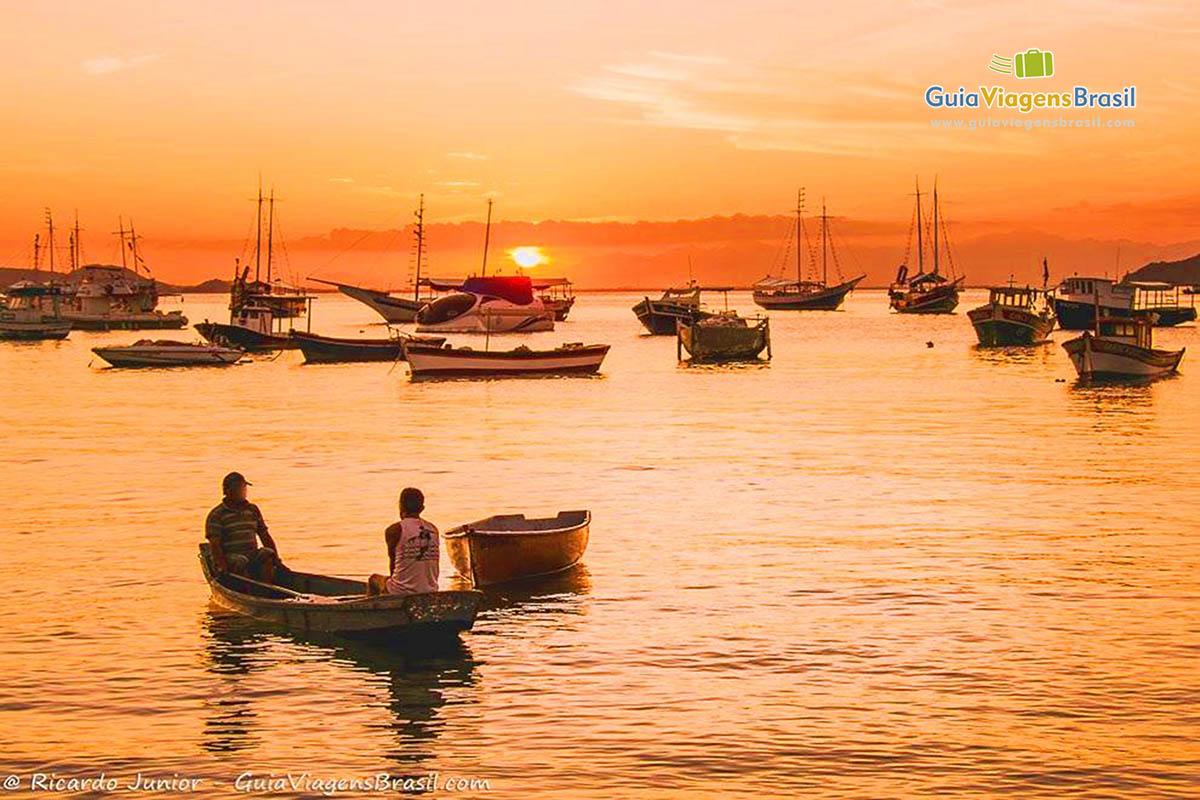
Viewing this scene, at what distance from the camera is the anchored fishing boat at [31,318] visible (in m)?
148

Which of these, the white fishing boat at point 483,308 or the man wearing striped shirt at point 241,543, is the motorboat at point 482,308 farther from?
the man wearing striped shirt at point 241,543

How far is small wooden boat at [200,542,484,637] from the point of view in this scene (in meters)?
19.9

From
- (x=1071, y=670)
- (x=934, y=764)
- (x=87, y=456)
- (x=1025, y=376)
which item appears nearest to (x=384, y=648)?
(x=934, y=764)

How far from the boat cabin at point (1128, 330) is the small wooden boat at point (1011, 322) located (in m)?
40.0

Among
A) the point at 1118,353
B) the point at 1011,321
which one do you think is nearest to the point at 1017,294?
→ the point at 1011,321

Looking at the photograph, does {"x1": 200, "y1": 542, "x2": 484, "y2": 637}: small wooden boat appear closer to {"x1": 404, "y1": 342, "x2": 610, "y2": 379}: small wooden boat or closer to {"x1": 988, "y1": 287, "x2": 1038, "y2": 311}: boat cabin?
{"x1": 404, "y1": 342, "x2": 610, "y2": 379}: small wooden boat

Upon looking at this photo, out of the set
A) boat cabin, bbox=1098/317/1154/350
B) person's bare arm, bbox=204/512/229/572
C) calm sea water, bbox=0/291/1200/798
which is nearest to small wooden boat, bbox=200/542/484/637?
person's bare arm, bbox=204/512/229/572

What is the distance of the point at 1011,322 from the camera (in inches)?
4806

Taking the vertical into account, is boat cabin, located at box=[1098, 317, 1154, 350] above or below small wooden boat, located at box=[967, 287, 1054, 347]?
below

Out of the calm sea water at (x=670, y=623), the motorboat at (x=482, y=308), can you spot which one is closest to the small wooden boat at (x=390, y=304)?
the motorboat at (x=482, y=308)

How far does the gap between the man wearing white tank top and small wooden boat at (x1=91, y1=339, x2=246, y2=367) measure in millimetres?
82558

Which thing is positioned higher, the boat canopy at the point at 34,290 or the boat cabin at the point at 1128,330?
the boat canopy at the point at 34,290

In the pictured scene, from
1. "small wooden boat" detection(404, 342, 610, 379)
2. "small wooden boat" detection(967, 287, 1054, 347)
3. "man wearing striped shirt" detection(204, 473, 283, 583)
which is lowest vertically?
"man wearing striped shirt" detection(204, 473, 283, 583)

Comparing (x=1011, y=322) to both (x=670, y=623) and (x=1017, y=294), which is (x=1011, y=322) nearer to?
(x=1017, y=294)
